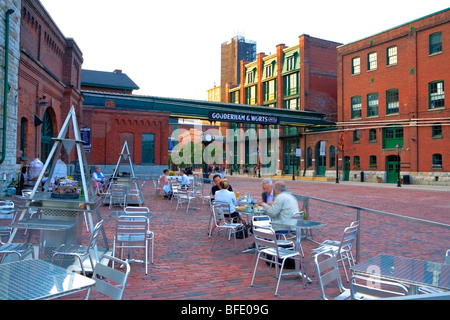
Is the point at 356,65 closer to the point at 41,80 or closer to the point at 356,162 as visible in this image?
the point at 356,162

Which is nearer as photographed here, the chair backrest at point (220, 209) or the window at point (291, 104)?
the chair backrest at point (220, 209)

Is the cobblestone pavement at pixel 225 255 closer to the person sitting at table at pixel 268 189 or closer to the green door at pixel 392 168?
the person sitting at table at pixel 268 189

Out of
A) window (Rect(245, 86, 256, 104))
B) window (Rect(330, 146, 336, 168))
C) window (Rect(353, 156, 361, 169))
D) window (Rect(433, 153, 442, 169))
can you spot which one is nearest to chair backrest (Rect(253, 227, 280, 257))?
window (Rect(433, 153, 442, 169))

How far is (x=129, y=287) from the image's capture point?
200 inches

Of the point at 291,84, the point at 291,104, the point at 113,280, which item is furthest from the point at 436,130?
the point at 113,280

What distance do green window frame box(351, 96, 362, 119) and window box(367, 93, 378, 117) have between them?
112 cm

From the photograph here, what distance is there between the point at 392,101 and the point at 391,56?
14.6ft

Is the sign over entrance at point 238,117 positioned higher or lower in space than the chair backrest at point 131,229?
higher

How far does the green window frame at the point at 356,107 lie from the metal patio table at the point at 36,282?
3978 centimetres

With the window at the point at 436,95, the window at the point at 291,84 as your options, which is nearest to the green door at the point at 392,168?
the window at the point at 436,95

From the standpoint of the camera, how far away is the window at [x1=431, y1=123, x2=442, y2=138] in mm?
31331

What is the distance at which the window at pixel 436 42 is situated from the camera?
31734 mm

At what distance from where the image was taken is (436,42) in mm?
32031

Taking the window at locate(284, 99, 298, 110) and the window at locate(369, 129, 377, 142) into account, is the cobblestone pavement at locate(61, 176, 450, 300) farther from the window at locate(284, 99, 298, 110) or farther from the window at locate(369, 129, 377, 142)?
the window at locate(284, 99, 298, 110)
